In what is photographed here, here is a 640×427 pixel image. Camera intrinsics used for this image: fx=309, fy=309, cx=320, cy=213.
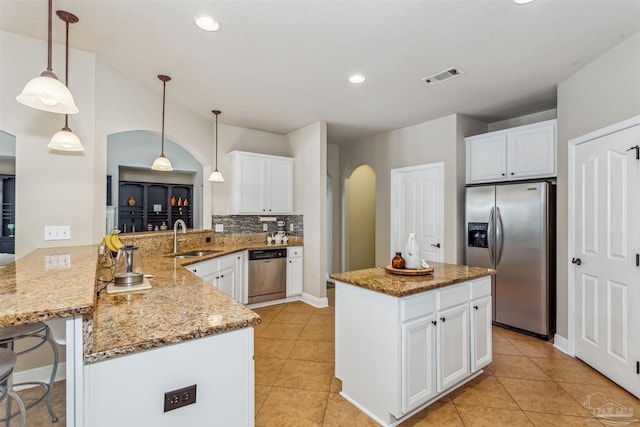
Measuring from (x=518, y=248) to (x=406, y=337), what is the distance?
7.67ft

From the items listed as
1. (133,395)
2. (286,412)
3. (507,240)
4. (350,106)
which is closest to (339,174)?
(350,106)

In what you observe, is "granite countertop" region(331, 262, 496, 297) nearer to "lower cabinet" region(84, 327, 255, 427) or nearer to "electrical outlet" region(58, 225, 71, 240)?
"lower cabinet" region(84, 327, 255, 427)

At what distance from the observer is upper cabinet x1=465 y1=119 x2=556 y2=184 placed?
3377 millimetres

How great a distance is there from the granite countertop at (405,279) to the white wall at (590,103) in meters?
1.27

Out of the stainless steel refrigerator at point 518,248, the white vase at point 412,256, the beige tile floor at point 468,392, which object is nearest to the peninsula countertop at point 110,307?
the beige tile floor at point 468,392

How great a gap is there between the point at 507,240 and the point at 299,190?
291cm

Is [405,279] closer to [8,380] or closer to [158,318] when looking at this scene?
[158,318]

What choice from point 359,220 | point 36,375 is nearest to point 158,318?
point 36,375

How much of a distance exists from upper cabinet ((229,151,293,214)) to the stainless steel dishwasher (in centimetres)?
67

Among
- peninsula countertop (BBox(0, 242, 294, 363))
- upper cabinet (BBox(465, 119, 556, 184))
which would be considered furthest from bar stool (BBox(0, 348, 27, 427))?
upper cabinet (BBox(465, 119, 556, 184))

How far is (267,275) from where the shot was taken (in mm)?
4453

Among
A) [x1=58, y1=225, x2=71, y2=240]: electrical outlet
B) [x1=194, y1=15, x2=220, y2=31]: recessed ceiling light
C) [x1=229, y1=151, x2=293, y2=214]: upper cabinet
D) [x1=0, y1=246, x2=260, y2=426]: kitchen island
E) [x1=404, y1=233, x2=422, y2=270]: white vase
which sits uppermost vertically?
[x1=194, y1=15, x2=220, y2=31]: recessed ceiling light

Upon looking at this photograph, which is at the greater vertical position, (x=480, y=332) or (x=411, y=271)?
(x=411, y=271)

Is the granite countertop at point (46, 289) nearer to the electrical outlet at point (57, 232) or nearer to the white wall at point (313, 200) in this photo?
the electrical outlet at point (57, 232)
